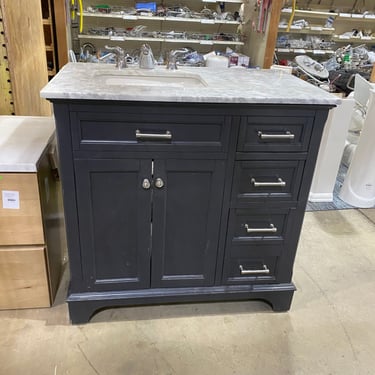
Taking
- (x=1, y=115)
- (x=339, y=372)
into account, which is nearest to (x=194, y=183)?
(x=339, y=372)

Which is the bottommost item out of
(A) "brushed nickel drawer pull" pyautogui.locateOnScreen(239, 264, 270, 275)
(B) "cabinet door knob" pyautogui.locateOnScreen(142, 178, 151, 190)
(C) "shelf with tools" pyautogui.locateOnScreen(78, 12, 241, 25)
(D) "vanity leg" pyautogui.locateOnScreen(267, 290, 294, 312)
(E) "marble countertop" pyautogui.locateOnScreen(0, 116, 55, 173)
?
(D) "vanity leg" pyautogui.locateOnScreen(267, 290, 294, 312)

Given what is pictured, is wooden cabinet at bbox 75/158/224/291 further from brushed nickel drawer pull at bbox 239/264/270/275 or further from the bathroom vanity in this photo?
brushed nickel drawer pull at bbox 239/264/270/275

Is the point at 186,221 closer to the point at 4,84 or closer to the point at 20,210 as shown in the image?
the point at 20,210

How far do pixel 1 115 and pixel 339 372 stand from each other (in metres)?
2.03

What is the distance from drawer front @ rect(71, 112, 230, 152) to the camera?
1.28 m

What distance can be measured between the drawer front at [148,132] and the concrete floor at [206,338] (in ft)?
2.69

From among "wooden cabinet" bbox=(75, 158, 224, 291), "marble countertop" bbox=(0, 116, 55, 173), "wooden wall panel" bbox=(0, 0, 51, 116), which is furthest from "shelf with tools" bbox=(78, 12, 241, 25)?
"wooden cabinet" bbox=(75, 158, 224, 291)

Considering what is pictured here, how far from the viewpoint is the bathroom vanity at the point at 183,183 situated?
129 cm

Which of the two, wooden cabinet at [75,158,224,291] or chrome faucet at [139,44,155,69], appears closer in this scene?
wooden cabinet at [75,158,224,291]

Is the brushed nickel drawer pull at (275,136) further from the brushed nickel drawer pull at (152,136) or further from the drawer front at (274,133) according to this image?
the brushed nickel drawer pull at (152,136)

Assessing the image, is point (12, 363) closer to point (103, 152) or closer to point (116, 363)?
point (116, 363)

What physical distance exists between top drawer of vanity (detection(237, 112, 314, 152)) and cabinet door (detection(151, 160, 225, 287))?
0.14 m

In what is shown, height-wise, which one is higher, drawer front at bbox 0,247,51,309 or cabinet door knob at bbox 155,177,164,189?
cabinet door knob at bbox 155,177,164,189

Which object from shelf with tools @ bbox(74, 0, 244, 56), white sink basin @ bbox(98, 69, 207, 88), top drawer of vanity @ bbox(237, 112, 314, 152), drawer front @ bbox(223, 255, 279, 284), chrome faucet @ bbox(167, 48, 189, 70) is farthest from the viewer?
shelf with tools @ bbox(74, 0, 244, 56)
